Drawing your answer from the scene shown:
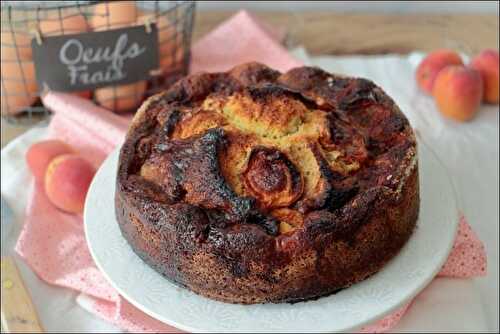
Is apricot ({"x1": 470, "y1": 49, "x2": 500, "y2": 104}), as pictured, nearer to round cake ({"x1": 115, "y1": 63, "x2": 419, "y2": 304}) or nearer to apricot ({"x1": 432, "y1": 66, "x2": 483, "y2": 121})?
apricot ({"x1": 432, "y1": 66, "x2": 483, "y2": 121})

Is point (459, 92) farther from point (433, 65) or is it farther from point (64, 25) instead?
point (64, 25)

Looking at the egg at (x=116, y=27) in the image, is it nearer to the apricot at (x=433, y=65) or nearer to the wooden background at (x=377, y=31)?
the wooden background at (x=377, y=31)

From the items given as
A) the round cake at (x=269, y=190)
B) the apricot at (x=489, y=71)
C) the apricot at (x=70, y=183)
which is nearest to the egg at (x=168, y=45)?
the apricot at (x=70, y=183)

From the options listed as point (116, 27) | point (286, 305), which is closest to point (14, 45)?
point (116, 27)

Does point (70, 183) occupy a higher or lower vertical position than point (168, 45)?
lower

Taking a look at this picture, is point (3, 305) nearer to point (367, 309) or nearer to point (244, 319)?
point (244, 319)
